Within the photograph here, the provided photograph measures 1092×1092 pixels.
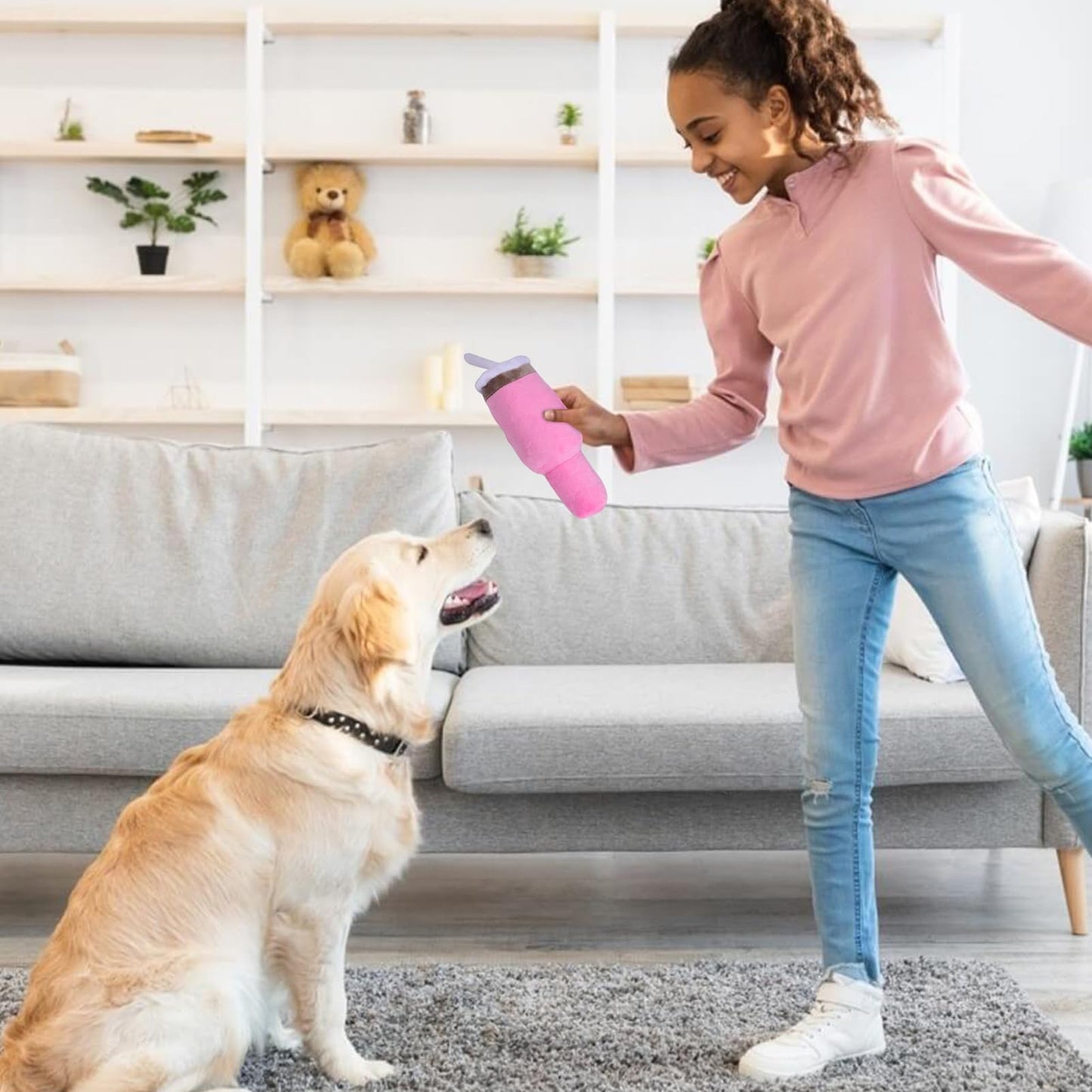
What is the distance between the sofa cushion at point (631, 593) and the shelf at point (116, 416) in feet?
6.66

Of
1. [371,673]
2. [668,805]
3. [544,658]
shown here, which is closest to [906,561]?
[371,673]

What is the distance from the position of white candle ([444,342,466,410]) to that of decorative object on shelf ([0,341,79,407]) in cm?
135

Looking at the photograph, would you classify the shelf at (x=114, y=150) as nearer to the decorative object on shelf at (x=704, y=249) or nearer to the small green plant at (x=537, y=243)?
the small green plant at (x=537, y=243)

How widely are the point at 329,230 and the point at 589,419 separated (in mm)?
3485

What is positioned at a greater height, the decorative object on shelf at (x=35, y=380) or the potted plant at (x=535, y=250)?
the potted plant at (x=535, y=250)

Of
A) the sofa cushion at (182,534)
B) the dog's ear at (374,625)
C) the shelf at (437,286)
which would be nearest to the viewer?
the dog's ear at (374,625)

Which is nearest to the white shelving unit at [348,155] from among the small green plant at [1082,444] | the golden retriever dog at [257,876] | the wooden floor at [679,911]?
the small green plant at [1082,444]

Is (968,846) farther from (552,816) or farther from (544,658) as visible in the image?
(544,658)

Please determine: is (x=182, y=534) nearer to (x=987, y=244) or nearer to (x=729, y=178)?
(x=729, y=178)

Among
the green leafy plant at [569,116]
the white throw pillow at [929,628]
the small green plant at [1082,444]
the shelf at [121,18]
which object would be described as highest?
the shelf at [121,18]

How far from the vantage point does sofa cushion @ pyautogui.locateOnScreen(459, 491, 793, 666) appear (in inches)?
128

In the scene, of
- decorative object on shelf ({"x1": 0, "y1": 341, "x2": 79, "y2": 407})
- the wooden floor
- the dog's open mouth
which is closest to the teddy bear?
decorative object on shelf ({"x1": 0, "y1": 341, "x2": 79, "y2": 407})

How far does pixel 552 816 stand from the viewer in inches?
105

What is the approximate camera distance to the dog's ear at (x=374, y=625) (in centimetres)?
191
